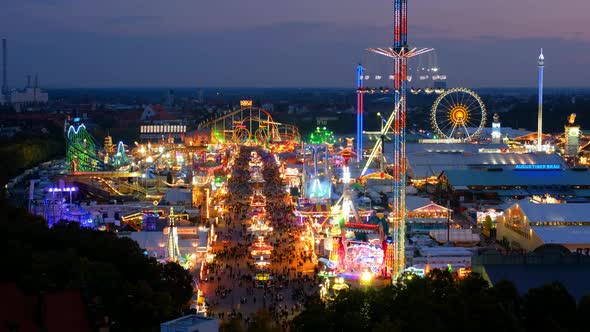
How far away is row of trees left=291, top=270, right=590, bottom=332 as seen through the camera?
15.1m

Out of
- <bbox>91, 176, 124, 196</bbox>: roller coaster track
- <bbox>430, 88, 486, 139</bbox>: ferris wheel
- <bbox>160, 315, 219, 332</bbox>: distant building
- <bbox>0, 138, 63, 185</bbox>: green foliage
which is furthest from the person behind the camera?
<bbox>430, 88, 486, 139</bbox>: ferris wheel

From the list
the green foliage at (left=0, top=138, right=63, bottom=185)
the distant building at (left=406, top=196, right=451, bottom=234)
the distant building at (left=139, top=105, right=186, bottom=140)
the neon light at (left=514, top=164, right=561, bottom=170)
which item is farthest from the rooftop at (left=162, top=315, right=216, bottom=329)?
the distant building at (left=139, top=105, right=186, bottom=140)

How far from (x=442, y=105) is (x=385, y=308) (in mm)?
44188

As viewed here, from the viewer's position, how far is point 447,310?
15.5 metres

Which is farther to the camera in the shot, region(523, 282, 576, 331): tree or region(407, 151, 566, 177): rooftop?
region(407, 151, 566, 177): rooftop

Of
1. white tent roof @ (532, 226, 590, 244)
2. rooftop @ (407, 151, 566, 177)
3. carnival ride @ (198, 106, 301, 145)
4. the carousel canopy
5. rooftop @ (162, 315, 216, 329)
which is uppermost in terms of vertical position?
carnival ride @ (198, 106, 301, 145)

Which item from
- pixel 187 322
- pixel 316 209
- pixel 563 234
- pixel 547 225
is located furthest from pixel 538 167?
pixel 187 322

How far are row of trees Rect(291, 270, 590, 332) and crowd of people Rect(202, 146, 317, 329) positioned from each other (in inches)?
118

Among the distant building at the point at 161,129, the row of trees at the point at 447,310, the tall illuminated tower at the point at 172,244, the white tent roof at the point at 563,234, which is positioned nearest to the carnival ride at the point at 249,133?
the distant building at the point at 161,129

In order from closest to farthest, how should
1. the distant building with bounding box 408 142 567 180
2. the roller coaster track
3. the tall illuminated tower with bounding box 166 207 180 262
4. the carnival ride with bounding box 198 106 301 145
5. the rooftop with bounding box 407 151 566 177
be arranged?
the tall illuminated tower with bounding box 166 207 180 262
the roller coaster track
the distant building with bounding box 408 142 567 180
the rooftop with bounding box 407 151 566 177
the carnival ride with bounding box 198 106 301 145

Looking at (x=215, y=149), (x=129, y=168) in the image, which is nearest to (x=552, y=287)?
(x=129, y=168)

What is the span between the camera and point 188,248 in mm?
28047

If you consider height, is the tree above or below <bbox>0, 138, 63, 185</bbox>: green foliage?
below

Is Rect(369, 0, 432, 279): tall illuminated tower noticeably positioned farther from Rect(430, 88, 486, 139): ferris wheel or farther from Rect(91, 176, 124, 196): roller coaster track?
Rect(430, 88, 486, 139): ferris wheel
